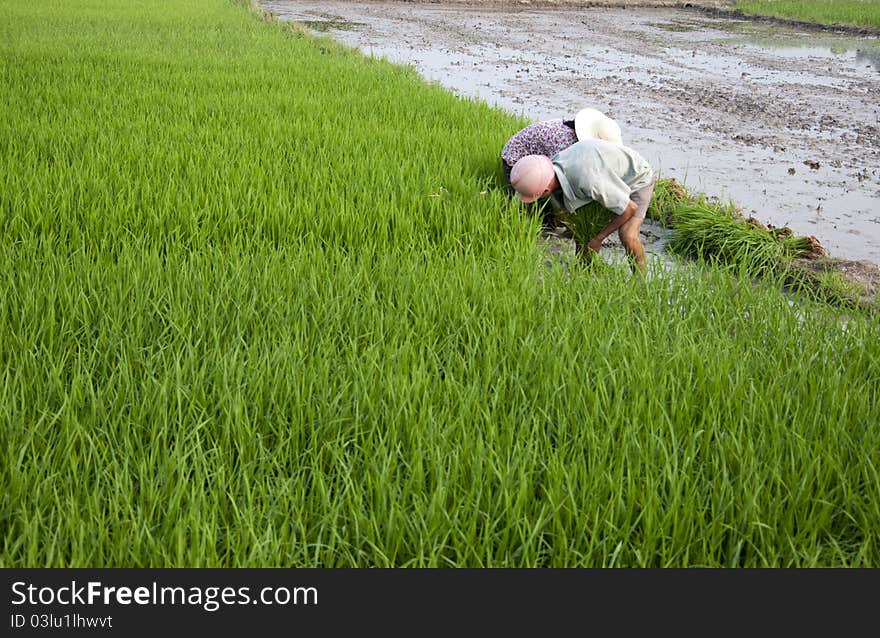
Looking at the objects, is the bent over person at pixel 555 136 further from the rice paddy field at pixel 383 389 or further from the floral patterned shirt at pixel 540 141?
the rice paddy field at pixel 383 389

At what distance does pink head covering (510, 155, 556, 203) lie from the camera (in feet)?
10.4

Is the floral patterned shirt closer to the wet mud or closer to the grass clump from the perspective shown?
the wet mud

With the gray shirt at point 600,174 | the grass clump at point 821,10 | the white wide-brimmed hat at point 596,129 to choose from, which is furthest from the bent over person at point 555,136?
the grass clump at point 821,10

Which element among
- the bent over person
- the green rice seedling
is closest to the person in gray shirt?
the bent over person

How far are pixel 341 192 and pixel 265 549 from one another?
7.30ft

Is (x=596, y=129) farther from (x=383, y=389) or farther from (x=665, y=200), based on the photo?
(x=383, y=389)

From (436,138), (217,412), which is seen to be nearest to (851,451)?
(217,412)

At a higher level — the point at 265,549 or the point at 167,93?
the point at 167,93

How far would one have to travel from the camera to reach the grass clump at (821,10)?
1546cm

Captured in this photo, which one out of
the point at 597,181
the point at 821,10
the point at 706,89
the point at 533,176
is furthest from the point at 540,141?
the point at 821,10

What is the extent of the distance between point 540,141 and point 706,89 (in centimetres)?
510

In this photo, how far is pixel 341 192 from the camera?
3.32 metres
